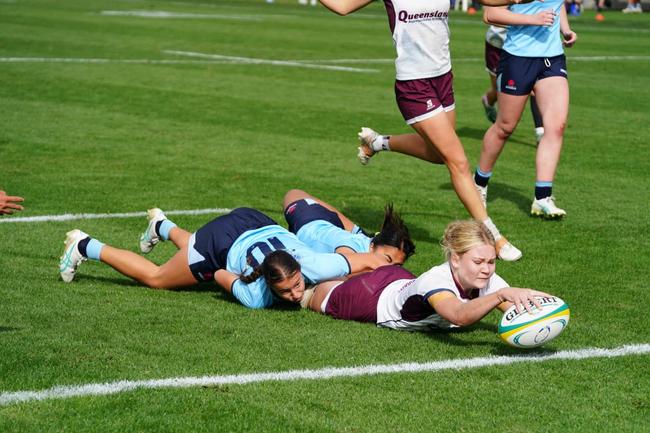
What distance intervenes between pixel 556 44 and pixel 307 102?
25.2ft

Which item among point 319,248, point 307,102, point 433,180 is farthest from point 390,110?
point 319,248

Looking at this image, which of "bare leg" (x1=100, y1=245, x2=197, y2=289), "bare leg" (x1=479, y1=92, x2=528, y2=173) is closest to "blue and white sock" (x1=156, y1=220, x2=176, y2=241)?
"bare leg" (x1=100, y1=245, x2=197, y2=289)

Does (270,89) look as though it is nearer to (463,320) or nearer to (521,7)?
(521,7)

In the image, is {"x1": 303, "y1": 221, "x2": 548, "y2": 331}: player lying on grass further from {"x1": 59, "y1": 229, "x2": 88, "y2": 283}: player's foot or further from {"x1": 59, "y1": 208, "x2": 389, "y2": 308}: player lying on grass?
{"x1": 59, "y1": 229, "x2": 88, "y2": 283}: player's foot

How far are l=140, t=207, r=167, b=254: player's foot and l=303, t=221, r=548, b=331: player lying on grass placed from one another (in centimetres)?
185

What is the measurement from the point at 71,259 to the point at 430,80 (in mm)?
3070

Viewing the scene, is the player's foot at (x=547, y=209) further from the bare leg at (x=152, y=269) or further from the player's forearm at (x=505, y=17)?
the bare leg at (x=152, y=269)

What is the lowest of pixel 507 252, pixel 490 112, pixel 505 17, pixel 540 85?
pixel 490 112

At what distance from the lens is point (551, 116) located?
34.6ft

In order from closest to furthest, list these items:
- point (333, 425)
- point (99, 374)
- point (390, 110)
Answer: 1. point (333, 425)
2. point (99, 374)
3. point (390, 110)

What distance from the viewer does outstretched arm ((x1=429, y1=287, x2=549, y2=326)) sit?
20.8ft

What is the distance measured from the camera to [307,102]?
17.9 meters

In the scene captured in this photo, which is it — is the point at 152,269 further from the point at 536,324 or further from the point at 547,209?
the point at 547,209

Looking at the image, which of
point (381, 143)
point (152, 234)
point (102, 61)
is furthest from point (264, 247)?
point (102, 61)
